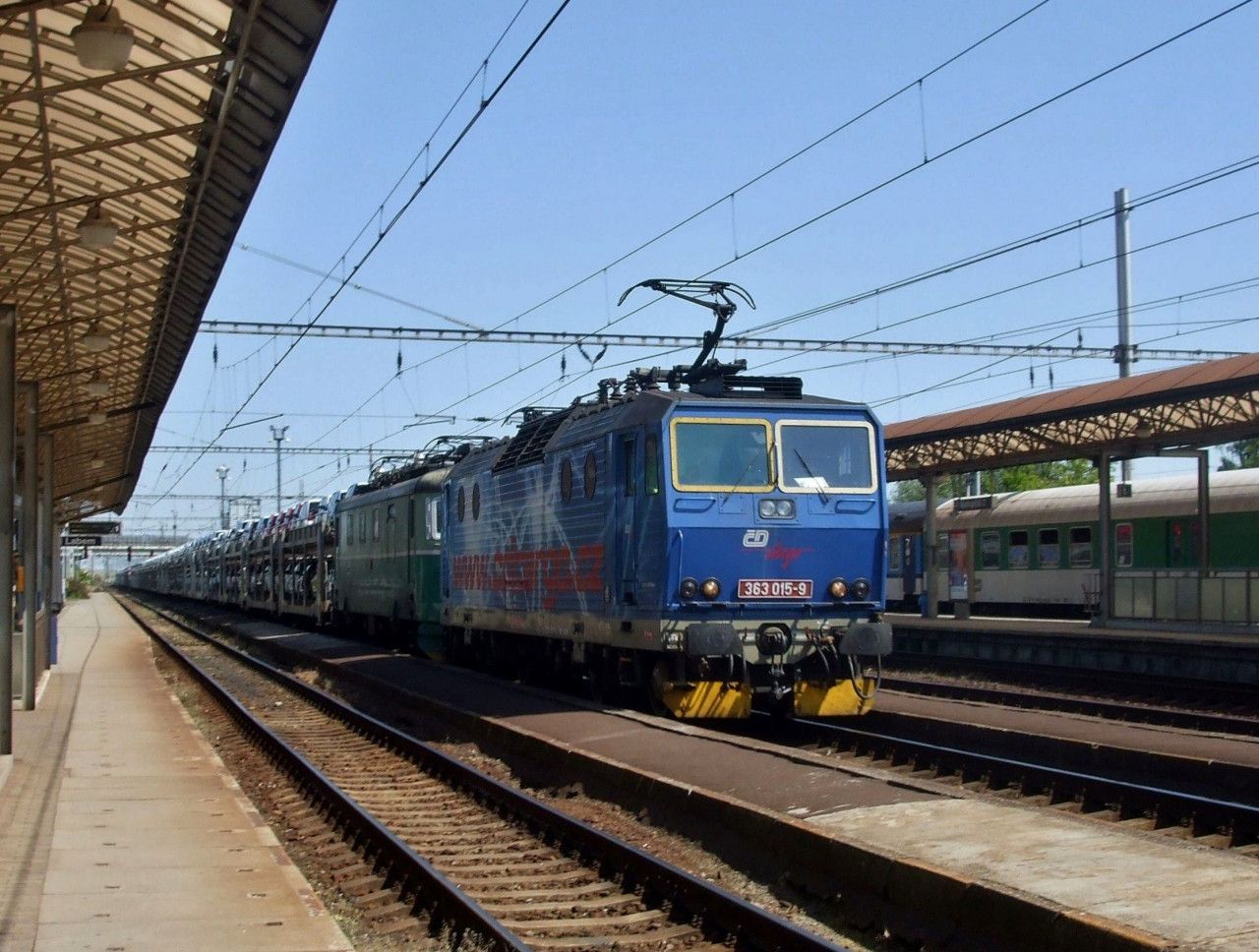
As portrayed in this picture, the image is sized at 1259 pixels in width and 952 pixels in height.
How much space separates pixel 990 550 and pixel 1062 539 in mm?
3222

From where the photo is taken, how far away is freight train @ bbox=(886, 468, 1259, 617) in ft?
90.3

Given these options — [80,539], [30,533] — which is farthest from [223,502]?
[30,533]

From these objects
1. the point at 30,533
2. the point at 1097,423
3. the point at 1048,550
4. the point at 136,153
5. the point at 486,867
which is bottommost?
the point at 486,867

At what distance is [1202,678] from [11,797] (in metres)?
15.1

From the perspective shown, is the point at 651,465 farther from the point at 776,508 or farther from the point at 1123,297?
the point at 1123,297

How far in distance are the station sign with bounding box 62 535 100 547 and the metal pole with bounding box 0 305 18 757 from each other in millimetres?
44257

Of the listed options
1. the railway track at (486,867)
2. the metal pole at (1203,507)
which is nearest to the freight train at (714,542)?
the railway track at (486,867)

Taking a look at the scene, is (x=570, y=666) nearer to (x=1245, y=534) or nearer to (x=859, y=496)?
(x=859, y=496)

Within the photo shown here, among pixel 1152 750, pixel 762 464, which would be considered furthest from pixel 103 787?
pixel 1152 750

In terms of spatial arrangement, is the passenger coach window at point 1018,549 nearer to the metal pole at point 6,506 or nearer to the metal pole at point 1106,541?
the metal pole at point 1106,541

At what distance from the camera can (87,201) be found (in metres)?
13.3

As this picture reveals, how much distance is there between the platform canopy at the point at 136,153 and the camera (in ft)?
32.5

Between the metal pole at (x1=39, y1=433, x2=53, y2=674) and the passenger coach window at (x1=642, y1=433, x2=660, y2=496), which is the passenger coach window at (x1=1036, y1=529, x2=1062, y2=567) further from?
the passenger coach window at (x1=642, y1=433, x2=660, y2=496)

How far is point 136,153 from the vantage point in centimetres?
1302
